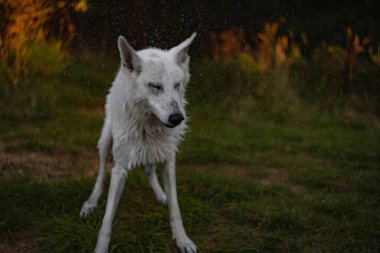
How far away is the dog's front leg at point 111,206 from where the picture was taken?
13.4 feet

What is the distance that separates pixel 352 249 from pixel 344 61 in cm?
455

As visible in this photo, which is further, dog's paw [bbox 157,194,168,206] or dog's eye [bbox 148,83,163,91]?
dog's paw [bbox 157,194,168,206]

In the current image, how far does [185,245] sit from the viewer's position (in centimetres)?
428

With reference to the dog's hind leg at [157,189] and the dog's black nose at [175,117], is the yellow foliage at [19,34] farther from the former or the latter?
the dog's black nose at [175,117]

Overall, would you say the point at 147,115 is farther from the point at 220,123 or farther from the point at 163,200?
the point at 220,123

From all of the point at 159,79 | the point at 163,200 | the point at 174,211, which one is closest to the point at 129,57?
the point at 159,79

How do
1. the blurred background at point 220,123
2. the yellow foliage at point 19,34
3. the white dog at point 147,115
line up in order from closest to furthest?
the white dog at point 147,115
the blurred background at point 220,123
the yellow foliage at point 19,34

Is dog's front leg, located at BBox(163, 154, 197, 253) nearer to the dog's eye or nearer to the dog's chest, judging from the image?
the dog's chest

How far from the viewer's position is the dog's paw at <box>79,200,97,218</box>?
15.4 feet

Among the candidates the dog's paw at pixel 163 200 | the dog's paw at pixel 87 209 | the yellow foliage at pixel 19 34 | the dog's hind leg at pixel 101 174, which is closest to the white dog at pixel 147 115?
the dog's hind leg at pixel 101 174

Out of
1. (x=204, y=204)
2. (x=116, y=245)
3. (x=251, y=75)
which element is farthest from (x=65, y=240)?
(x=251, y=75)

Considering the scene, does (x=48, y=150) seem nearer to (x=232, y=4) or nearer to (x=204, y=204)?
(x=204, y=204)

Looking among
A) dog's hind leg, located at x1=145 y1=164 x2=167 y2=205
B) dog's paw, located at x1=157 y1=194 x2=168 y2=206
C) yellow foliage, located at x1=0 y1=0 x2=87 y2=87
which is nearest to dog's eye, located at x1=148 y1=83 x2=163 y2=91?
dog's hind leg, located at x1=145 y1=164 x2=167 y2=205

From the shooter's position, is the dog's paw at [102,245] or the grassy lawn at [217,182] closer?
the dog's paw at [102,245]
